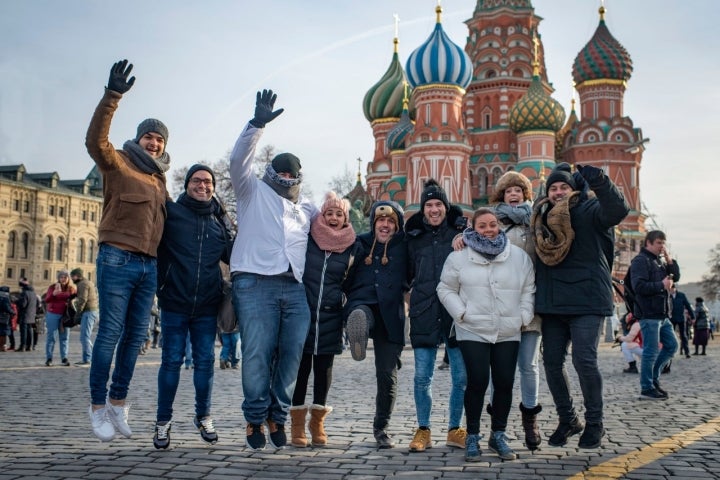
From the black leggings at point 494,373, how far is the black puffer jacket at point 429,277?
377 mm

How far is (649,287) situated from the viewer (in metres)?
8.52

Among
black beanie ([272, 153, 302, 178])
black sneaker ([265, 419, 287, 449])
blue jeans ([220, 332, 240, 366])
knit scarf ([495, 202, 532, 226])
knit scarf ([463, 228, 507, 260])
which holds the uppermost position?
black beanie ([272, 153, 302, 178])

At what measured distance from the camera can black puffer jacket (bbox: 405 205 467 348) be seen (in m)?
5.45

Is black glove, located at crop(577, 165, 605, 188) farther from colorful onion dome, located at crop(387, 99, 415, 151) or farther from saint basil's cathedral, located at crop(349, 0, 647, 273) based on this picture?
colorful onion dome, located at crop(387, 99, 415, 151)

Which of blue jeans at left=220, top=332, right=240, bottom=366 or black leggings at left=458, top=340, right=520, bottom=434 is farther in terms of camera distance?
blue jeans at left=220, top=332, right=240, bottom=366

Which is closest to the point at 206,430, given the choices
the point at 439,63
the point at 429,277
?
the point at 429,277

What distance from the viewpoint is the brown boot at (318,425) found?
210 inches

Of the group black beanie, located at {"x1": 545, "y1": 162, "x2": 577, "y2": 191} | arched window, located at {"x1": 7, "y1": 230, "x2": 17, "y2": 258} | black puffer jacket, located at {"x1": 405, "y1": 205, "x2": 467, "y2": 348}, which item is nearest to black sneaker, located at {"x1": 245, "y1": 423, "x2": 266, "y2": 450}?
black puffer jacket, located at {"x1": 405, "y1": 205, "x2": 467, "y2": 348}

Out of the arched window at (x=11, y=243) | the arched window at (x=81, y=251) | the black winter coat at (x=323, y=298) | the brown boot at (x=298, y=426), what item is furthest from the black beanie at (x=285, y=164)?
the arched window at (x=81, y=251)

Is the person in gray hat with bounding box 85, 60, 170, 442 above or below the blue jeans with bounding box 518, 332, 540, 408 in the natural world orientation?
above

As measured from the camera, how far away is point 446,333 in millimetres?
5488

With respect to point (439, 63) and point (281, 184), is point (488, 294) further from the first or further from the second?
point (439, 63)

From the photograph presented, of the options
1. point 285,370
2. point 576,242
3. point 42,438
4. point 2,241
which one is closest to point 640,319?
point 576,242

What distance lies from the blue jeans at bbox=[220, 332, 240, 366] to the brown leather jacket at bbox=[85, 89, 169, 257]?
734 cm
